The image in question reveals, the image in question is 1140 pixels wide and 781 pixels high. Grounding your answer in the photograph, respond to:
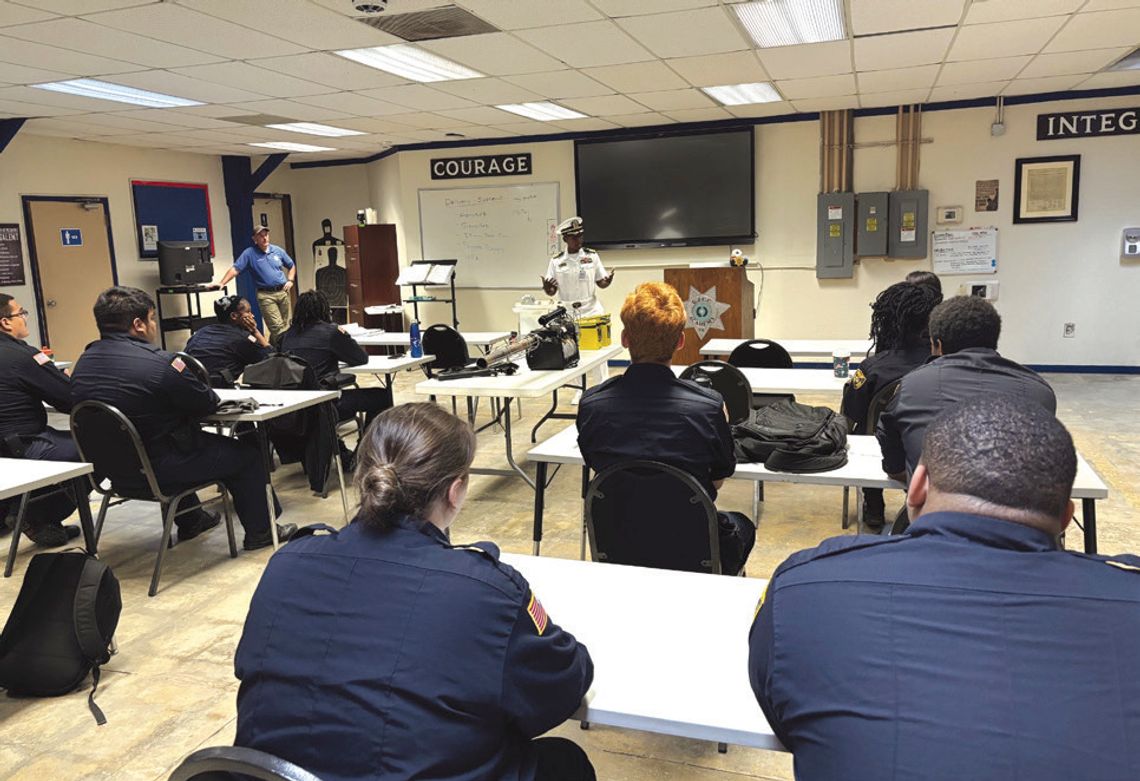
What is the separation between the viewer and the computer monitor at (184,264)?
29.3ft

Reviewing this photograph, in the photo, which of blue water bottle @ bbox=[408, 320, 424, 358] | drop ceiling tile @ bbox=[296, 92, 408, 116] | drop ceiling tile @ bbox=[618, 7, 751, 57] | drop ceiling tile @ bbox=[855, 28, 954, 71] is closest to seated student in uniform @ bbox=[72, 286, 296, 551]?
blue water bottle @ bbox=[408, 320, 424, 358]

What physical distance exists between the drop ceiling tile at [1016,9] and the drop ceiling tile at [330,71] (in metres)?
3.73

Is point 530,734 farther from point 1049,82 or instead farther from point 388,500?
point 1049,82

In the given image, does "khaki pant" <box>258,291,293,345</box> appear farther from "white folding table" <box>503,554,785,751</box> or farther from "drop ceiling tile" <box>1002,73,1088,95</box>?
"white folding table" <box>503,554,785,751</box>

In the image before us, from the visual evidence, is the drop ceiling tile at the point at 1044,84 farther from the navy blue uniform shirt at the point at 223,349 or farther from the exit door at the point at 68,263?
the exit door at the point at 68,263

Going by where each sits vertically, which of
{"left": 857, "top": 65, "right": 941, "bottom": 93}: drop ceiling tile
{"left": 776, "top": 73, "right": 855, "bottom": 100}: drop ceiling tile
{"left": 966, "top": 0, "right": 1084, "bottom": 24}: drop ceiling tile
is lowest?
{"left": 966, "top": 0, "right": 1084, "bottom": 24}: drop ceiling tile

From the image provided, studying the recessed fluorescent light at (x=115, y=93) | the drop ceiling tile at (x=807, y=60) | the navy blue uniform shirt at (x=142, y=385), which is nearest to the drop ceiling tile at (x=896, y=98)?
the drop ceiling tile at (x=807, y=60)

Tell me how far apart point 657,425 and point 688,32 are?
129 inches

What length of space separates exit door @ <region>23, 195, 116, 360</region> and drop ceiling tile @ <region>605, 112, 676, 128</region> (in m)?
5.63

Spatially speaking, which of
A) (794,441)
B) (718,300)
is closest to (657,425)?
(794,441)

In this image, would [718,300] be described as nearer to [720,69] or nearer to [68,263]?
[720,69]

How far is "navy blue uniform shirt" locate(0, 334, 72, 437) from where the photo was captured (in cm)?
369

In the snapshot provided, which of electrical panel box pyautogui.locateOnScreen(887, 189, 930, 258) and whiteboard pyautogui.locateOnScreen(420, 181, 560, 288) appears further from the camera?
whiteboard pyautogui.locateOnScreen(420, 181, 560, 288)

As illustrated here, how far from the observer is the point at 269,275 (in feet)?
28.3
